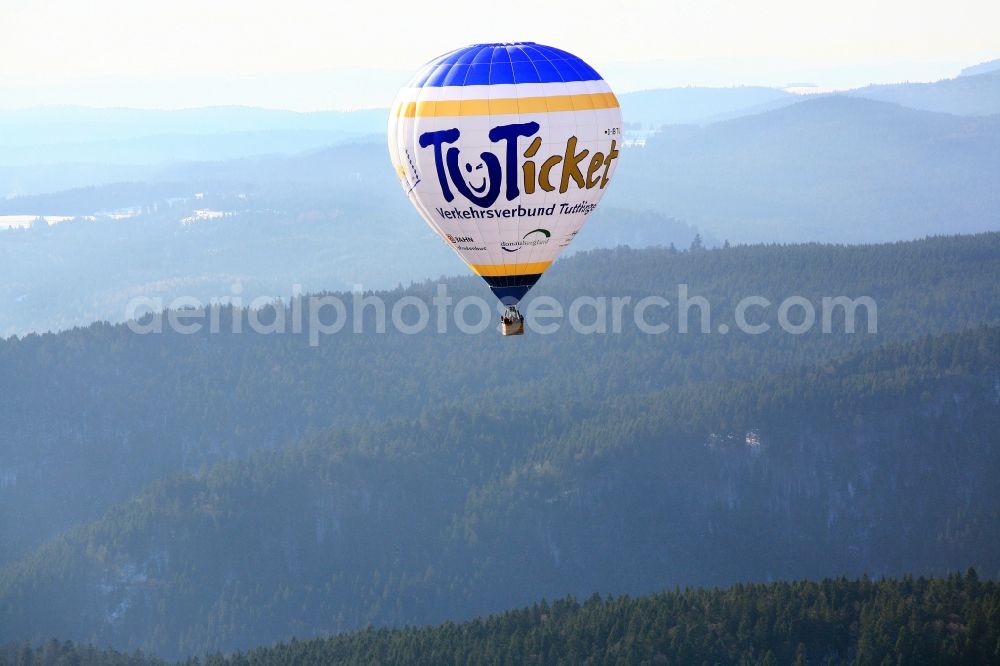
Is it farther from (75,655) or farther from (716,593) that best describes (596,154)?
(75,655)

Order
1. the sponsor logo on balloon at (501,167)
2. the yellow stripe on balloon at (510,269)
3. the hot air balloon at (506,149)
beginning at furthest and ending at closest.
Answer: the yellow stripe on balloon at (510,269) → the hot air balloon at (506,149) → the sponsor logo on balloon at (501,167)

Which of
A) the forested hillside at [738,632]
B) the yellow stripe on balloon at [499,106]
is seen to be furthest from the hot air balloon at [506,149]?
the forested hillside at [738,632]

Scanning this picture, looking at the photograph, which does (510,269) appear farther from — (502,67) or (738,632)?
(738,632)

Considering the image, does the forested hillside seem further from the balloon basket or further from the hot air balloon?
the balloon basket

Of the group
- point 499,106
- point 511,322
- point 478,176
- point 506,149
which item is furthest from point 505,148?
point 511,322

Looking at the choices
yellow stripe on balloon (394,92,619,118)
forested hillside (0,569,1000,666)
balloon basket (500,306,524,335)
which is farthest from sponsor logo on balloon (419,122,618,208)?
forested hillside (0,569,1000,666)

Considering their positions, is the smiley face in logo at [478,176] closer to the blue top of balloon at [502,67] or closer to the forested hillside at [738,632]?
the blue top of balloon at [502,67]
